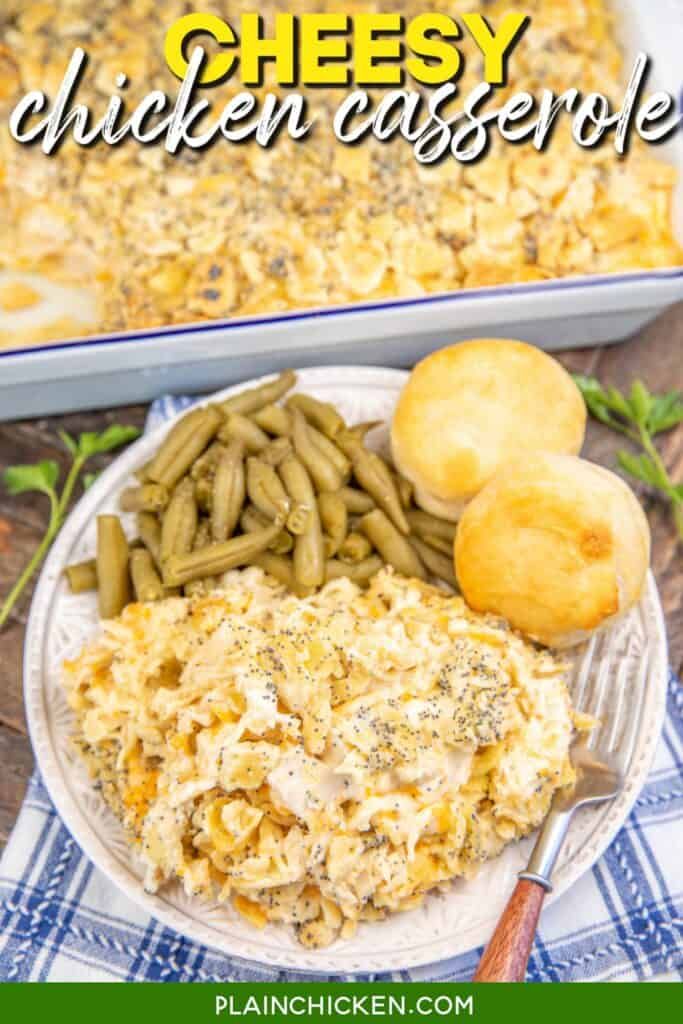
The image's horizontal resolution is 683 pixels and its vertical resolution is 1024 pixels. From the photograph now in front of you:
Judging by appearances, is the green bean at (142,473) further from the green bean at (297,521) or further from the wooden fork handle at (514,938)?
the wooden fork handle at (514,938)

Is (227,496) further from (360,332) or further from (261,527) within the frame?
(360,332)

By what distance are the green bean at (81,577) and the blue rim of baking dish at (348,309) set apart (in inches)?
24.2

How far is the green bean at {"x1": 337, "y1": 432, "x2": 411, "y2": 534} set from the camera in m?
2.99

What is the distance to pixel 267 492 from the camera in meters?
2.92

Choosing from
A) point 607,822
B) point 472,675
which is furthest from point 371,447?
point 607,822

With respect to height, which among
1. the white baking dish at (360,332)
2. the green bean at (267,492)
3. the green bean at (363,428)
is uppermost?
the white baking dish at (360,332)

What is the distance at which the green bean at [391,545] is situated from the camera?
2.95 meters

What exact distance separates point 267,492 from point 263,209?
921 mm

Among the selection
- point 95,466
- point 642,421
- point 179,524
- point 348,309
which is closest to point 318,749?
point 179,524

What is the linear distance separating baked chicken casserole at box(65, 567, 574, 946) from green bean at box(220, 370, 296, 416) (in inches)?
25.4

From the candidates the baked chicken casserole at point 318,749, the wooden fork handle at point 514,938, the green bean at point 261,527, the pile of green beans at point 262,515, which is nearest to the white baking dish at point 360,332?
the pile of green beans at point 262,515
